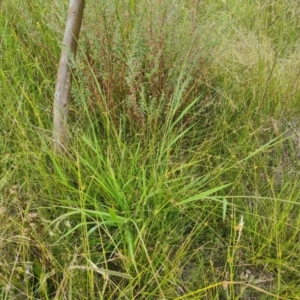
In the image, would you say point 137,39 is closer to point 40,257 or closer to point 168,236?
point 168,236

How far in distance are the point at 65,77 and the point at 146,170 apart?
48 cm

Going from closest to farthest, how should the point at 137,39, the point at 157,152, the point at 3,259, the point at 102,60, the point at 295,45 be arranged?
the point at 3,259
the point at 157,152
the point at 137,39
the point at 102,60
the point at 295,45

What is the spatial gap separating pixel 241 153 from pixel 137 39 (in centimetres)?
62

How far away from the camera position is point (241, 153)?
1613mm

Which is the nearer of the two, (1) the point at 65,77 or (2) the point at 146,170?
(2) the point at 146,170

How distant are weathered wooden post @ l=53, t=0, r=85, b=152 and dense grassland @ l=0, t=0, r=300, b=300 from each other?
0.05 m

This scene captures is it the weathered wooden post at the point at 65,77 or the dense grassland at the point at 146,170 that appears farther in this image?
the weathered wooden post at the point at 65,77

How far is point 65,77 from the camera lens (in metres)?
1.52

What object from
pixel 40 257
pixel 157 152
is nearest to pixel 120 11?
pixel 157 152

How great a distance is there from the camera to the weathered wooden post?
1.43 meters

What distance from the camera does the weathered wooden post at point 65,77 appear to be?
4.71 ft

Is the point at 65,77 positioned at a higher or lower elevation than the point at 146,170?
higher

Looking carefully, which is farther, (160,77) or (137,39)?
(160,77)

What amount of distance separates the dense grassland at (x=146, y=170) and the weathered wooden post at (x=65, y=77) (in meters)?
0.05
